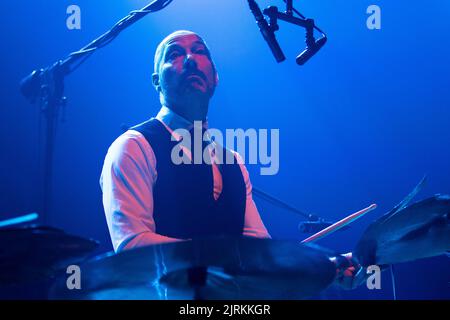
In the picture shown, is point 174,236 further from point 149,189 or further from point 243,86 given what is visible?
point 243,86

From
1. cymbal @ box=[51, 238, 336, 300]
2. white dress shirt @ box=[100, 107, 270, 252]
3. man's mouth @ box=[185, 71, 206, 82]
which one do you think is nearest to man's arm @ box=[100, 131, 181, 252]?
white dress shirt @ box=[100, 107, 270, 252]

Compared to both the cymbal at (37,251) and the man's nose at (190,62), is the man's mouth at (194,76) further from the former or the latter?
the cymbal at (37,251)

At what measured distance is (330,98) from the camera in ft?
8.85

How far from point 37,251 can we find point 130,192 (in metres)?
0.50

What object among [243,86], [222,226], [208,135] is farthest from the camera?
[243,86]

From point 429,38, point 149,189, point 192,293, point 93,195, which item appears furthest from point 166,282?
point 429,38

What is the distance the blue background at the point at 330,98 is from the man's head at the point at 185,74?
50 cm

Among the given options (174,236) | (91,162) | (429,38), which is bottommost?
(174,236)

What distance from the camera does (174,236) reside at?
5.12 feet

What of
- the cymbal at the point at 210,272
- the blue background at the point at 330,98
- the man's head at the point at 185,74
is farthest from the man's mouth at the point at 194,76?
the cymbal at the point at 210,272

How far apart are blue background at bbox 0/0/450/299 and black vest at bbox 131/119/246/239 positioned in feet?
2.30

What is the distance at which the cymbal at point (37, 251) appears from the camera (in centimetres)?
92

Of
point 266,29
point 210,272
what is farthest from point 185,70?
point 210,272
